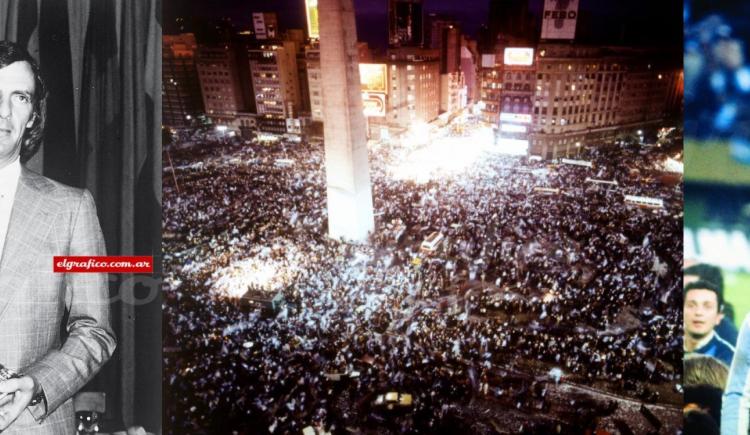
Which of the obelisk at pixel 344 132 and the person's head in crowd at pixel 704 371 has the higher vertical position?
the obelisk at pixel 344 132

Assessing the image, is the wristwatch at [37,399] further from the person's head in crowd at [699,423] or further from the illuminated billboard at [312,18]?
the person's head in crowd at [699,423]

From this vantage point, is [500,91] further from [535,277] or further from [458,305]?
[458,305]

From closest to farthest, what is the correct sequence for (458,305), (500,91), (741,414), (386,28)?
(741,414) → (458,305) → (386,28) → (500,91)

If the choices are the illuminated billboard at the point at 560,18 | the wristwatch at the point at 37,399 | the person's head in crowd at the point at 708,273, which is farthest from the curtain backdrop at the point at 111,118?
the person's head in crowd at the point at 708,273

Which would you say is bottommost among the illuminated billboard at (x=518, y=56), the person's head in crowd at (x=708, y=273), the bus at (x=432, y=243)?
the bus at (x=432, y=243)

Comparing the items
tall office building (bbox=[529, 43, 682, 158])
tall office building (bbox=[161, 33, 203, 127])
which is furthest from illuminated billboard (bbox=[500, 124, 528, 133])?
tall office building (bbox=[161, 33, 203, 127])

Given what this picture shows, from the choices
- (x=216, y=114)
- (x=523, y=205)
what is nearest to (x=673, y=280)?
(x=523, y=205)

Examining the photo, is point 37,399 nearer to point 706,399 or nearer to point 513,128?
point 706,399
